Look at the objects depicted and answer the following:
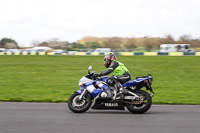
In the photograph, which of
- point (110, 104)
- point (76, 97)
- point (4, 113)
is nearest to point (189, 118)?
point (110, 104)

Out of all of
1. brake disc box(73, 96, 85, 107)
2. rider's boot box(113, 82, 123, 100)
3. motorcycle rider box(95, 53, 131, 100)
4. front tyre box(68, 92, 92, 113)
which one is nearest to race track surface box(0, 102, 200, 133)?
front tyre box(68, 92, 92, 113)

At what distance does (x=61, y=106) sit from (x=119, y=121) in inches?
117

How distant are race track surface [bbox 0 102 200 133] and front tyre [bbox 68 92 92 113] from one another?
0.46 ft

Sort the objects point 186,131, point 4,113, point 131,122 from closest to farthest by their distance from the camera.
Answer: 1. point 186,131
2. point 131,122
3. point 4,113

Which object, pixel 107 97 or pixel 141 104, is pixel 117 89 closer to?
pixel 107 97

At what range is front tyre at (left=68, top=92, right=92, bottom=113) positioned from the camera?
866 cm

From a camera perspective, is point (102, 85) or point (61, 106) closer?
point (102, 85)

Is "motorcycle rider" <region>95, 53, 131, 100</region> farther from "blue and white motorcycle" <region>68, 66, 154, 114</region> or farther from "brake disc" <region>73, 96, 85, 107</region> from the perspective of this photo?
"brake disc" <region>73, 96, 85, 107</region>

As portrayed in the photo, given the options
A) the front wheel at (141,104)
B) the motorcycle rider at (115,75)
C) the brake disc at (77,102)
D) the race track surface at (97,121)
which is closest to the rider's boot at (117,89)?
the motorcycle rider at (115,75)

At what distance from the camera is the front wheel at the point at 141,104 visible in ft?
27.3

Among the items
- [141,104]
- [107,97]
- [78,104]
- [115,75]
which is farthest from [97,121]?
[115,75]

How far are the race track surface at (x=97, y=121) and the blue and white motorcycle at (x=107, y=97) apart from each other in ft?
0.69

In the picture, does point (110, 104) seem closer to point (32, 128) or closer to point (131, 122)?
point (131, 122)

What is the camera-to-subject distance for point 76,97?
28.7 feet
